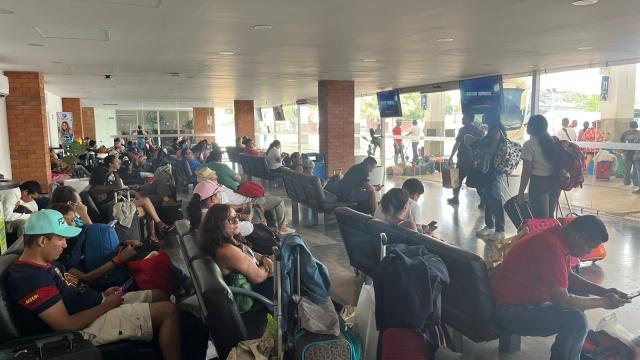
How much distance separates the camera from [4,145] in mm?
9297

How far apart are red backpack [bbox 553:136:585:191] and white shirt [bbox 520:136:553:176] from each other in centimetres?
9

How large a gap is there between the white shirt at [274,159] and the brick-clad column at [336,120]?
1.25m

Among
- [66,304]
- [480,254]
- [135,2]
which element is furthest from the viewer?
[480,254]

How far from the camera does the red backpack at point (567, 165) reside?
578 cm

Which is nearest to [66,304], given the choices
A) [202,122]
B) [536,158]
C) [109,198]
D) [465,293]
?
[465,293]

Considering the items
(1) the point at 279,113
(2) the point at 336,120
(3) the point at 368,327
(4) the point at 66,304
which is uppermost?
(1) the point at 279,113

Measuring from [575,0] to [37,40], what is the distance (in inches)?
237

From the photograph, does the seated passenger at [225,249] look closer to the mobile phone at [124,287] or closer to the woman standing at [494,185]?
the mobile phone at [124,287]

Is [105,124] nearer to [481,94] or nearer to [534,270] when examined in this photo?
[481,94]

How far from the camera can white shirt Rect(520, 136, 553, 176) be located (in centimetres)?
590

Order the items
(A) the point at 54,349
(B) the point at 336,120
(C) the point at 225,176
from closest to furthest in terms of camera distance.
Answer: (A) the point at 54,349, (C) the point at 225,176, (B) the point at 336,120

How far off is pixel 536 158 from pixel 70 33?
5716mm

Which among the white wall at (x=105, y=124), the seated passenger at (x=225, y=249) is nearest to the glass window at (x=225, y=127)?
the white wall at (x=105, y=124)

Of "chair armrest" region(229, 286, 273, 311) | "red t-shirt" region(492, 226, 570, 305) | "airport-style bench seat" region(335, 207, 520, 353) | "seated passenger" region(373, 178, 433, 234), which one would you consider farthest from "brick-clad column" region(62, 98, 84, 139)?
"red t-shirt" region(492, 226, 570, 305)
